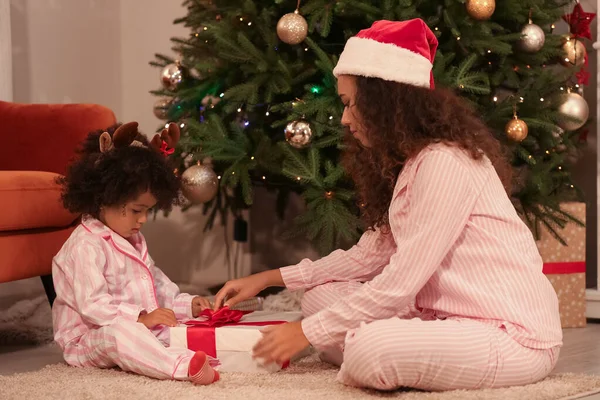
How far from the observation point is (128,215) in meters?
1.92

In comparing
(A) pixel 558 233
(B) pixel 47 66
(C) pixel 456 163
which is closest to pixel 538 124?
(A) pixel 558 233

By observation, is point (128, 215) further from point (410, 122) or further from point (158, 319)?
point (410, 122)

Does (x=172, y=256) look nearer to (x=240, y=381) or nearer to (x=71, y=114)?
(x=71, y=114)

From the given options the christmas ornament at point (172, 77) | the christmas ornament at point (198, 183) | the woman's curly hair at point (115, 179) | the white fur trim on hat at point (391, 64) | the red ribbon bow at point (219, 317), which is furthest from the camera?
the christmas ornament at point (172, 77)

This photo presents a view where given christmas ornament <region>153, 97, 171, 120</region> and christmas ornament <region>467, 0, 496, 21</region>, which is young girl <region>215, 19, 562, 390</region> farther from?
christmas ornament <region>153, 97, 171, 120</region>

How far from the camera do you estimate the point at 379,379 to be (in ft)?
4.74

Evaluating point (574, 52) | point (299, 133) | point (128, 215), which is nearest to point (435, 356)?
point (128, 215)

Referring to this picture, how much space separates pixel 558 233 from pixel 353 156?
3.17 feet

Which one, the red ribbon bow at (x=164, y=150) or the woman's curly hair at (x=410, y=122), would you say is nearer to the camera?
the woman's curly hair at (x=410, y=122)

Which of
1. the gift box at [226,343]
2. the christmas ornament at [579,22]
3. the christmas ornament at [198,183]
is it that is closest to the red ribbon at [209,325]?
the gift box at [226,343]

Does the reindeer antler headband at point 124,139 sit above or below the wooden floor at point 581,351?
above

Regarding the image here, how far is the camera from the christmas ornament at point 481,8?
2361 millimetres

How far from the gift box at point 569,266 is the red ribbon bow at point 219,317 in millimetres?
1092

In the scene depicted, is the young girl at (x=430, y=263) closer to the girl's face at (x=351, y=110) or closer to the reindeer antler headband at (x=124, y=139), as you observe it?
the girl's face at (x=351, y=110)
